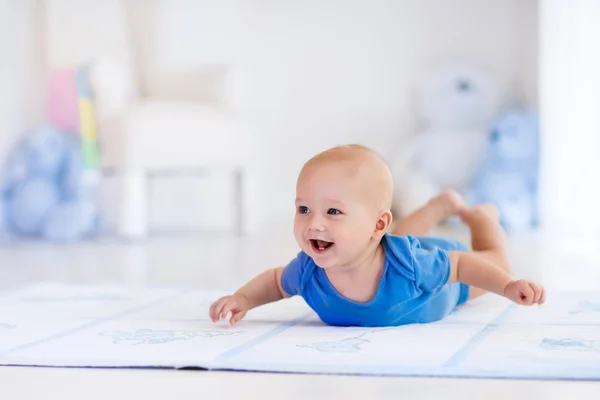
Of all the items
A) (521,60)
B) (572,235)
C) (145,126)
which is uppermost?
(521,60)

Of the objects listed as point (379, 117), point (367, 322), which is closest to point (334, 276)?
point (367, 322)

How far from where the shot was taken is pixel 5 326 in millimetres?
1385

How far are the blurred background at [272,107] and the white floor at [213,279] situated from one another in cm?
31

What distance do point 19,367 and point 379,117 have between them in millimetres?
3319

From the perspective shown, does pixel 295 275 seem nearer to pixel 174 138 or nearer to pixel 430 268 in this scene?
pixel 430 268

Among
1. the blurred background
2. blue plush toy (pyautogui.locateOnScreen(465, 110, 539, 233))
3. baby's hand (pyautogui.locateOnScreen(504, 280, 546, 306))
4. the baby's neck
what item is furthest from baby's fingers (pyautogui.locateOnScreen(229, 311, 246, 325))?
blue plush toy (pyautogui.locateOnScreen(465, 110, 539, 233))

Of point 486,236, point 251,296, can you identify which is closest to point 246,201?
point 486,236

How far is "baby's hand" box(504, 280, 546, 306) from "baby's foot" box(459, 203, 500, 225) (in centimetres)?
40

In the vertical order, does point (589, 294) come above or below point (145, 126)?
below

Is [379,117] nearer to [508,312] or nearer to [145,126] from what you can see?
[145,126]

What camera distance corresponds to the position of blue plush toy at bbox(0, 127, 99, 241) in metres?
3.50

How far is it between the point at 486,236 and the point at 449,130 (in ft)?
8.27

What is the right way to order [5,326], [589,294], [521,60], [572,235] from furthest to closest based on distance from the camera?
[521,60] → [572,235] → [589,294] → [5,326]

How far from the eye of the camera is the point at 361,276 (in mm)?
1262
